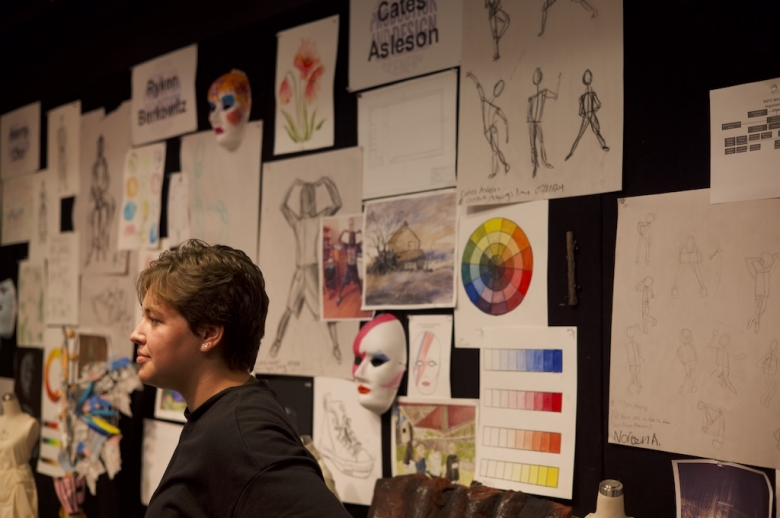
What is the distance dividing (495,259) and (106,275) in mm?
2209

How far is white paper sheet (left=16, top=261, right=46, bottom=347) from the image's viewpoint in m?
4.43

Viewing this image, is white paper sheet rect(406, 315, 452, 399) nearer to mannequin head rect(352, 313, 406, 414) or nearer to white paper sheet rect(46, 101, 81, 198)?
mannequin head rect(352, 313, 406, 414)

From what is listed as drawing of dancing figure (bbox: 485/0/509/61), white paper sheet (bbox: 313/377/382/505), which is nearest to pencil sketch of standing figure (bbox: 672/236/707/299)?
drawing of dancing figure (bbox: 485/0/509/61)

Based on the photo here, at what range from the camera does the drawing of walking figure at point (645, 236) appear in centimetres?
224

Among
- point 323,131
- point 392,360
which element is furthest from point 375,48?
point 392,360

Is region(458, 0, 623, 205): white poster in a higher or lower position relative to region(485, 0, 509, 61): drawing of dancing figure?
lower

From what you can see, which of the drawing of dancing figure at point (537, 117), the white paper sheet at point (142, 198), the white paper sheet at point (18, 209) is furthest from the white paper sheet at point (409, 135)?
the white paper sheet at point (18, 209)

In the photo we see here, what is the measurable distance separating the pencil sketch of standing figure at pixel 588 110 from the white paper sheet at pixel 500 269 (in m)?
0.23

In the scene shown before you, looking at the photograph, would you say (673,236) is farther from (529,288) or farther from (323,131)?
(323,131)

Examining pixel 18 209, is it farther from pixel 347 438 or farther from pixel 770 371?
pixel 770 371

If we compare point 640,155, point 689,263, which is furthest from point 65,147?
point 689,263

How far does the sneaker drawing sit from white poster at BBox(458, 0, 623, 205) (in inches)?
35.2

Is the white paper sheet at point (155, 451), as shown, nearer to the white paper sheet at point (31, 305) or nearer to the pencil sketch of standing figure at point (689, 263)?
the white paper sheet at point (31, 305)

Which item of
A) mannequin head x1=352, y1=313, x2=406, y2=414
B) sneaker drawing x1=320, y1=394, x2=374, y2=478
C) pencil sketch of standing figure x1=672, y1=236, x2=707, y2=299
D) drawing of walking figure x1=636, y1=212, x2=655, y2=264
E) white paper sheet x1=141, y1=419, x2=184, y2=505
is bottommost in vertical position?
white paper sheet x1=141, y1=419, x2=184, y2=505
